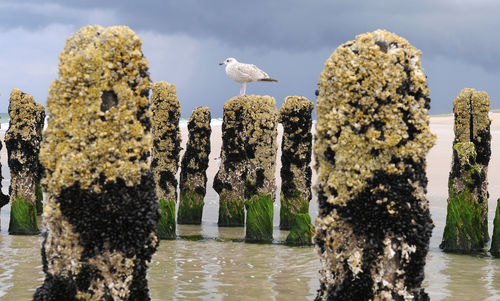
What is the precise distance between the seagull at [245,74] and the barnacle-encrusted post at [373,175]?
1751cm

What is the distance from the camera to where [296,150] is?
19.7 meters

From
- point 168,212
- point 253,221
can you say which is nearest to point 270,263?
point 253,221

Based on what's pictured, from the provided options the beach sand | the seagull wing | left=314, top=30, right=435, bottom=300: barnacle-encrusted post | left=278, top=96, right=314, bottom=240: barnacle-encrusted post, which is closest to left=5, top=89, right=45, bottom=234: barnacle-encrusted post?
left=278, top=96, right=314, bottom=240: barnacle-encrusted post

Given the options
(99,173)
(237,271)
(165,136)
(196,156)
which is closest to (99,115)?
(99,173)

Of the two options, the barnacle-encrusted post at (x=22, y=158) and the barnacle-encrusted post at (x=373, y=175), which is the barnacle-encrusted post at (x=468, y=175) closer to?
the barnacle-encrusted post at (x=373, y=175)

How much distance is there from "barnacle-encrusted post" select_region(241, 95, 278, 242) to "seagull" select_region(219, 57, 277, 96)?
18.1ft

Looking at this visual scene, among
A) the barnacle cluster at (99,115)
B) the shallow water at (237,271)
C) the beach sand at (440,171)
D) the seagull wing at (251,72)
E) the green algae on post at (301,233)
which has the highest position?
the seagull wing at (251,72)

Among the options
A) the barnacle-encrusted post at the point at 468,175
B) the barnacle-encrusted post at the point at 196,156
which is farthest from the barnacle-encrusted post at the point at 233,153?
the barnacle-encrusted post at the point at 468,175

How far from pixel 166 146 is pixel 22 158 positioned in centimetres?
414

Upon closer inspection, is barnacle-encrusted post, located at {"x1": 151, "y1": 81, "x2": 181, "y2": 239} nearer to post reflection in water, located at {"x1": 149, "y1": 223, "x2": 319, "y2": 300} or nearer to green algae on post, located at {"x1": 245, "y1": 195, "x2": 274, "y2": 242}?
post reflection in water, located at {"x1": 149, "y1": 223, "x2": 319, "y2": 300}

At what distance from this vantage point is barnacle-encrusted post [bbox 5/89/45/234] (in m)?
19.0

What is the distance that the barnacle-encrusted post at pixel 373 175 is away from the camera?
7430mm

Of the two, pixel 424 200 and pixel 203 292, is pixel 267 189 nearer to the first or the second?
pixel 203 292

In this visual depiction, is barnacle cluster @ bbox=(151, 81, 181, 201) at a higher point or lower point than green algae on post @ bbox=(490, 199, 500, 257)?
higher
